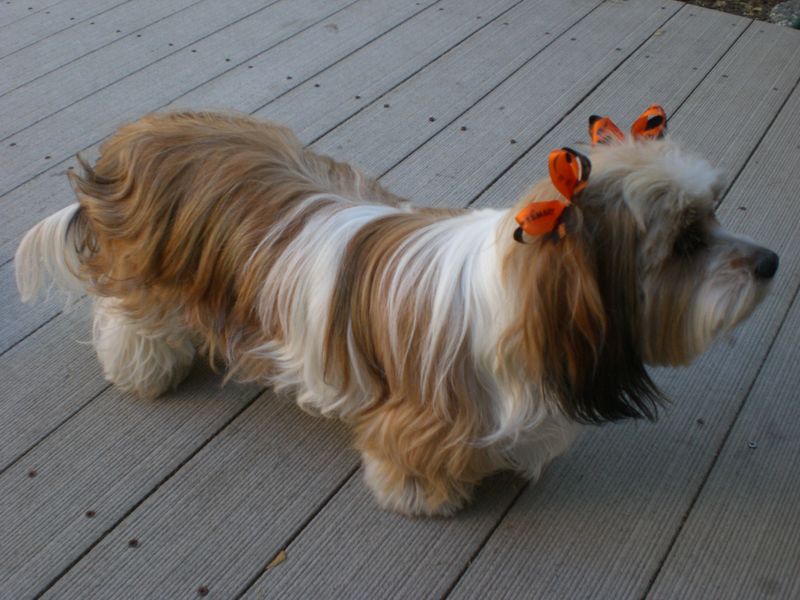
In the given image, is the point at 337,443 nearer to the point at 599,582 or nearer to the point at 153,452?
the point at 153,452

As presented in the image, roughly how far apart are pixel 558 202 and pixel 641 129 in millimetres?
298

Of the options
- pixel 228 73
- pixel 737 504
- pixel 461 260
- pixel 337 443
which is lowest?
pixel 737 504

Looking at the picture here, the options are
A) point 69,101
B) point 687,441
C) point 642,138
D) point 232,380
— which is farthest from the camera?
point 69,101

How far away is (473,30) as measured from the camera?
3.66 meters

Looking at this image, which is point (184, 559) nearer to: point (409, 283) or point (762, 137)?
point (409, 283)

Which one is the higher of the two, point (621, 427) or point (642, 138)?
point (642, 138)

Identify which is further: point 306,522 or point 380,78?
point 380,78

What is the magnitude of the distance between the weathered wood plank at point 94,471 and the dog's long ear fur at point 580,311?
0.90 meters

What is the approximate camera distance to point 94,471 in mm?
1963

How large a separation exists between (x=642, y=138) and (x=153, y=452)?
1315 mm

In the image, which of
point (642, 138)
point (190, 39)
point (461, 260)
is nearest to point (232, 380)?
point (461, 260)

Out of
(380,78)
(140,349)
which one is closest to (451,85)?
(380,78)

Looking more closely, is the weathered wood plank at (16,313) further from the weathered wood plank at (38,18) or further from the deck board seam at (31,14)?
the deck board seam at (31,14)

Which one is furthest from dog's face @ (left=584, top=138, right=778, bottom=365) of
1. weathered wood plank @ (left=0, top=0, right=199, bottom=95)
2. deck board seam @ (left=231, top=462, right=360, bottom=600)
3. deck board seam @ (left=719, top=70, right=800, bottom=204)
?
weathered wood plank @ (left=0, top=0, right=199, bottom=95)
